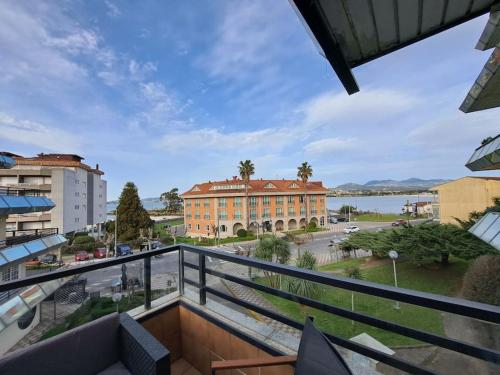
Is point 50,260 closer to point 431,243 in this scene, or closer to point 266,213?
point 266,213

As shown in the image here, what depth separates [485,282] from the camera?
7.17 m

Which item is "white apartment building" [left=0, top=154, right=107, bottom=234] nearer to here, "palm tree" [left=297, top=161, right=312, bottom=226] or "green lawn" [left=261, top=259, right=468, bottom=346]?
"green lawn" [left=261, top=259, right=468, bottom=346]

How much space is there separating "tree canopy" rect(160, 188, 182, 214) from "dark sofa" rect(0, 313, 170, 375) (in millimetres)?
75584

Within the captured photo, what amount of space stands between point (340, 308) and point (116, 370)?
74.5 inches

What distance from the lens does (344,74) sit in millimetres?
1463

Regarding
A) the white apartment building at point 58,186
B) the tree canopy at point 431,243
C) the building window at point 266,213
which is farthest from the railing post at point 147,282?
the building window at point 266,213

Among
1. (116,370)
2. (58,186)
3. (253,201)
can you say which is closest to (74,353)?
(116,370)

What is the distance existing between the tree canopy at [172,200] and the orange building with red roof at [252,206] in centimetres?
3483

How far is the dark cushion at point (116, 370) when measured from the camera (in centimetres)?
196

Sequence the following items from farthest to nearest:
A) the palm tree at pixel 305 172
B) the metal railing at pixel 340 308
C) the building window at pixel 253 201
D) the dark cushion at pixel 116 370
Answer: the palm tree at pixel 305 172
the building window at pixel 253 201
the dark cushion at pixel 116 370
the metal railing at pixel 340 308

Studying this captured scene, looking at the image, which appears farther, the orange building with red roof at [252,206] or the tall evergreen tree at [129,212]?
the orange building with red roof at [252,206]

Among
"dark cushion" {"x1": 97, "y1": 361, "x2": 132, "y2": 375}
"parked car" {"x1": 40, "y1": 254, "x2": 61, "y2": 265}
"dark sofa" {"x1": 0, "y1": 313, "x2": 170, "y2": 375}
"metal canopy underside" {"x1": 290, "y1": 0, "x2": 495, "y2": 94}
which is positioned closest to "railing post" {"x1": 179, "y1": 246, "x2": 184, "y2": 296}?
"dark sofa" {"x1": 0, "y1": 313, "x2": 170, "y2": 375}

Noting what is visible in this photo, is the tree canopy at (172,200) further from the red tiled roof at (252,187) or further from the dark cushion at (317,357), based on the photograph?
the dark cushion at (317,357)

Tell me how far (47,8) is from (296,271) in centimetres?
1039
